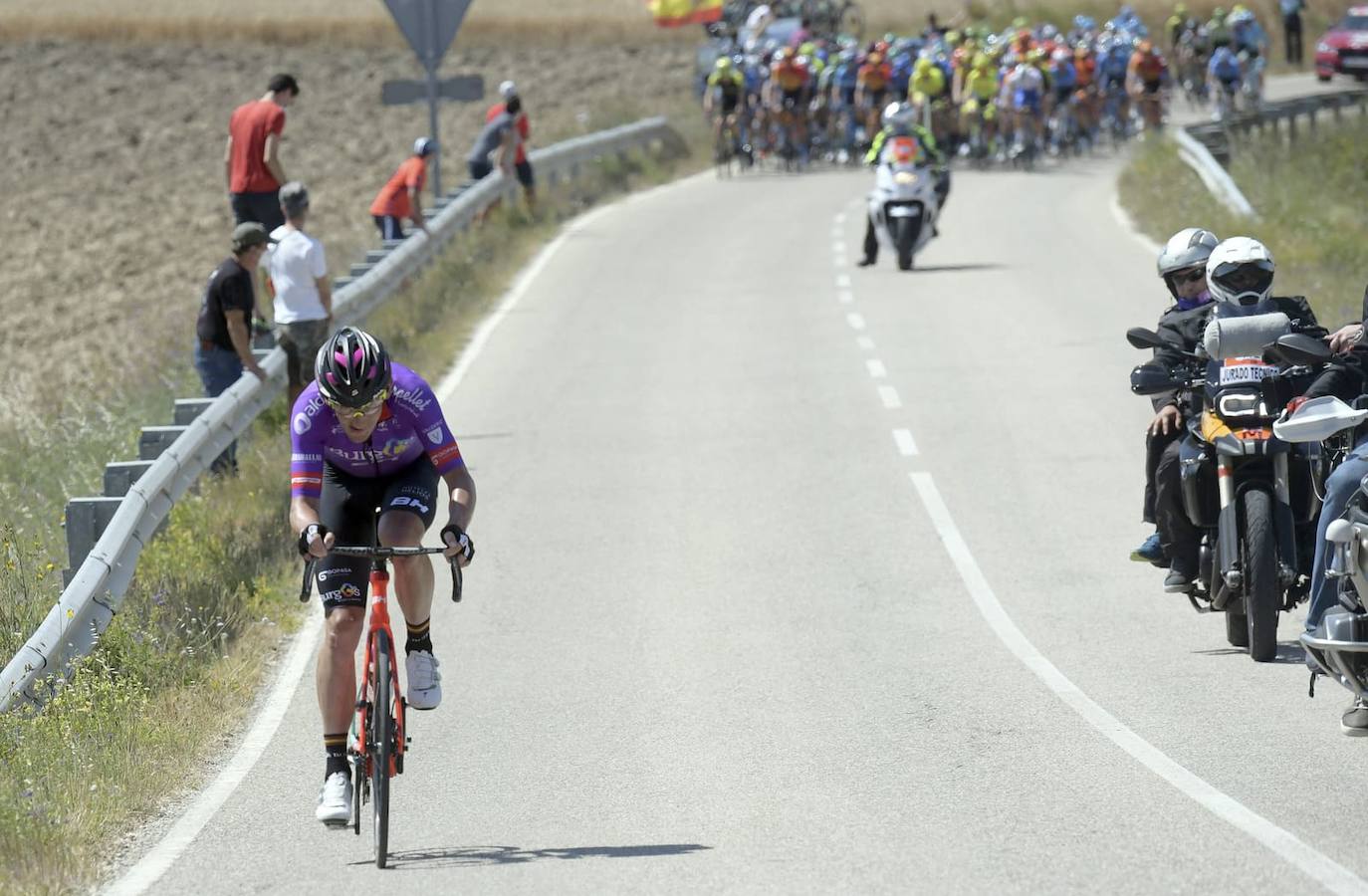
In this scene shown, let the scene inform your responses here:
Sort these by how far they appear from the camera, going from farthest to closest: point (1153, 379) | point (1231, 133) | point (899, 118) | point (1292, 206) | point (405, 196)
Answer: point (1231, 133), point (1292, 206), point (899, 118), point (405, 196), point (1153, 379)

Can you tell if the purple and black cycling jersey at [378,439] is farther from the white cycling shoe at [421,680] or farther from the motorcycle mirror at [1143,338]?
the motorcycle mirror at [1143,338]

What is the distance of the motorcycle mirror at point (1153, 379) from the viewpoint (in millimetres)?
10727

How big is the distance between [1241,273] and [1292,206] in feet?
66.6

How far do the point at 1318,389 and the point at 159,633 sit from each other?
556cm

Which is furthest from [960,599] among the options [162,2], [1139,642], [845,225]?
[162,2]

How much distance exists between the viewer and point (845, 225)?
3266 centimetres

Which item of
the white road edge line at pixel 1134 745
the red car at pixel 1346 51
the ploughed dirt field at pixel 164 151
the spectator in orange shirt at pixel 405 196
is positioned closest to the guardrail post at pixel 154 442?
the white road edge line at pixel 1134 745

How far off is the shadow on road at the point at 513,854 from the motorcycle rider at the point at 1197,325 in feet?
12.5

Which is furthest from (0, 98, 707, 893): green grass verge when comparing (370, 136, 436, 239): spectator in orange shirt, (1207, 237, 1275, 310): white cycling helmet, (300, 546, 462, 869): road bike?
(370, 136, 436, 239): spectator in orange shirt

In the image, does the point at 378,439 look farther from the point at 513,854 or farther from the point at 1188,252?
the point at 1188,252

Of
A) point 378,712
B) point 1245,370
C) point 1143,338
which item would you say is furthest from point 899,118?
point 378,712

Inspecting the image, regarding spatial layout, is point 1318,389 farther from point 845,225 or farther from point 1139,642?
point 845,225

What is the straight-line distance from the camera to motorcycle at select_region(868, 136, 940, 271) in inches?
1035

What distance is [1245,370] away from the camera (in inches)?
409
